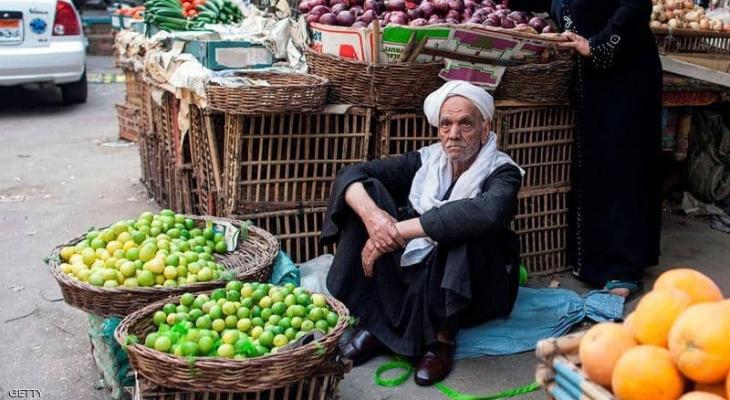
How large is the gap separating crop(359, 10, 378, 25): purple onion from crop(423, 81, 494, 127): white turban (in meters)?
0.88

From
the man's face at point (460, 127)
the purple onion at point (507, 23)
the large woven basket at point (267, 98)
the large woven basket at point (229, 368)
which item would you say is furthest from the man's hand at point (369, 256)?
the purple onion at point (507, 23)

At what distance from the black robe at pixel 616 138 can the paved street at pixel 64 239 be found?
31 centimetres

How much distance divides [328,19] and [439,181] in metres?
1.14

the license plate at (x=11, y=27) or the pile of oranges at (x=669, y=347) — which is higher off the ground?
the license plate at (x=11, y=27)

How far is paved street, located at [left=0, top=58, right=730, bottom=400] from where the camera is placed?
3.12 metres

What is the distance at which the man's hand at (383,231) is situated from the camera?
2955 millimetres

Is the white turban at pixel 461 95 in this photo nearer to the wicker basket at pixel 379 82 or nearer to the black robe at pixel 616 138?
the wicker basket at pixel 379 82

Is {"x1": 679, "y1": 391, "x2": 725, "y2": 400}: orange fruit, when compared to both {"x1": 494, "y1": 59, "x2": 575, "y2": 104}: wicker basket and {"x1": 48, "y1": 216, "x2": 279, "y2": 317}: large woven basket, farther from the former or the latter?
{"x1": 494, "y1": 59, "x2": 575, "y2": 104}: wicker basket

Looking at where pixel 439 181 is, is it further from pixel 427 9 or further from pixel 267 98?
pixel 427 9

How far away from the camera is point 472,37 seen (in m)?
3.50

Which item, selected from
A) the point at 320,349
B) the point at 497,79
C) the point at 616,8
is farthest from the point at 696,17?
the point at 320,349

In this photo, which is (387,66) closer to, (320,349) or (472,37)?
(472,37)

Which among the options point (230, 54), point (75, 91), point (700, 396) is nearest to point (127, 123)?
point (75, 91)

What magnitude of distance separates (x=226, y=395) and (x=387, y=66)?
5.58 ft
